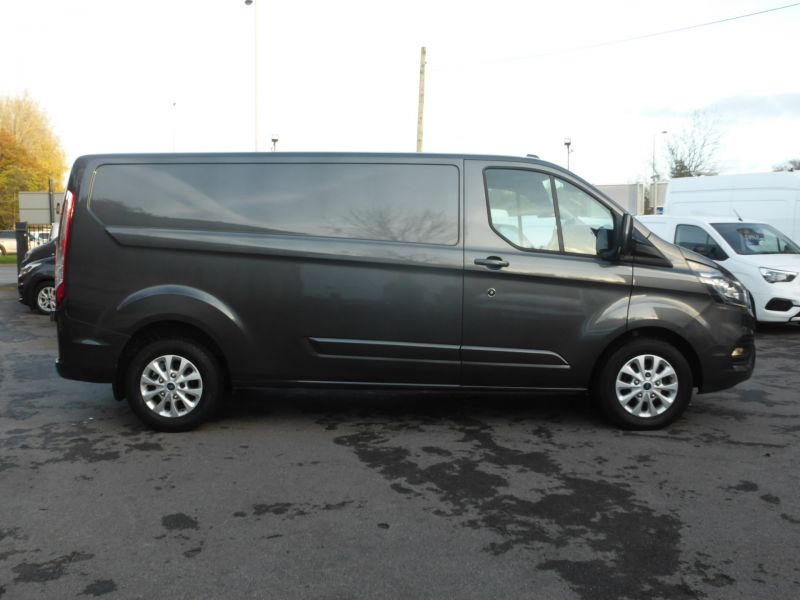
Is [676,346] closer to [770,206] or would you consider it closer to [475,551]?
[475,551]

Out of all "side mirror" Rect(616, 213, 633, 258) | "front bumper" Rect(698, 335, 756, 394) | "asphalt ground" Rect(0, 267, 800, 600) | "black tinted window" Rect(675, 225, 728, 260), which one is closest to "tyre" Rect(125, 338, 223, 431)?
"asphalt ground" Rect(0, 267, 800, 600)

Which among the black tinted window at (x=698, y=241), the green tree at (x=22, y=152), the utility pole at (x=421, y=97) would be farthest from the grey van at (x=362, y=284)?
the green tree at (x=22, y=152)

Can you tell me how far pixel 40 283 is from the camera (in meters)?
13.6

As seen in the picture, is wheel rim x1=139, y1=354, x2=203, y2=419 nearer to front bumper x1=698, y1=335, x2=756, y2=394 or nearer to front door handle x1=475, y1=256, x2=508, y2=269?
front door handle x1=475, y1=256, x2=508, y2=269

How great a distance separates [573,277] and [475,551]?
102 inches

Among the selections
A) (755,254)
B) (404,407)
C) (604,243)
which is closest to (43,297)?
(404,407)

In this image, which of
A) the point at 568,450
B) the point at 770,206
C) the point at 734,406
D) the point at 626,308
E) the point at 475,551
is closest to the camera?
the point at 475,551

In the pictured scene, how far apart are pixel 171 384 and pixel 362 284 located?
1599 millimetres

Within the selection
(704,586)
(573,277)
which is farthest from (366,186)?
(704,586)

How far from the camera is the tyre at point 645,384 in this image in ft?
18.7

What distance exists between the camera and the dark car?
13.5 metres

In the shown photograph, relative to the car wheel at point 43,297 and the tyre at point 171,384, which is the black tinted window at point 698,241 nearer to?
the tyre at point 171,384

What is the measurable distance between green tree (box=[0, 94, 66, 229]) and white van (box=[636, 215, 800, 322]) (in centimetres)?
5742

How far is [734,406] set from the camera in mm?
6656
